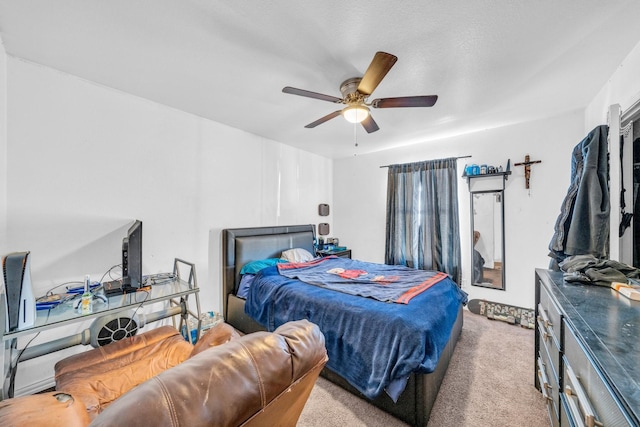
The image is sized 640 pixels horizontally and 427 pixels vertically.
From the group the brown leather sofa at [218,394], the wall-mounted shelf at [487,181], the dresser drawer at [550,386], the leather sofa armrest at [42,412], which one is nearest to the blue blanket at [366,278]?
the dresser drawer at [550,386]

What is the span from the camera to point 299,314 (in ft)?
7.32

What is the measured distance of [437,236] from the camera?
3.71 metres

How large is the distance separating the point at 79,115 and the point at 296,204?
2778 mm

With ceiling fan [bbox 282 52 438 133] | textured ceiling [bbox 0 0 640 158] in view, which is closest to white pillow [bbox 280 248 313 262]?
textured ceiling [bbox 0 0 640 158]

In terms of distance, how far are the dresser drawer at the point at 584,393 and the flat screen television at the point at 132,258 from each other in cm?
269

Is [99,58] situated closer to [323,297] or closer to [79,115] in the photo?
[79,115]

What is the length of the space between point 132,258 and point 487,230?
408 centimetres

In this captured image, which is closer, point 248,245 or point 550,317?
point 550,317

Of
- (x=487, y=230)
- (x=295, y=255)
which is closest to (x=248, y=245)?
(x=295, y=255)

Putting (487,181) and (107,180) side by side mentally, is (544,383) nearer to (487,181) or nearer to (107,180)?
(487,181)

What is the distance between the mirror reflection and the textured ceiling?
1.26m

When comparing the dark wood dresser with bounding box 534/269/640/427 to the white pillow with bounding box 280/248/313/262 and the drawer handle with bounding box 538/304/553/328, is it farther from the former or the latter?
the white pillow with bounding box 280/248/313/262

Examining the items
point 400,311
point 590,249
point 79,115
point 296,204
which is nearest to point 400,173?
point 296,204

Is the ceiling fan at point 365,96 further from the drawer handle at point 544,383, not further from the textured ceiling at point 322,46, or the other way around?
the drawer handle at point 544,383
